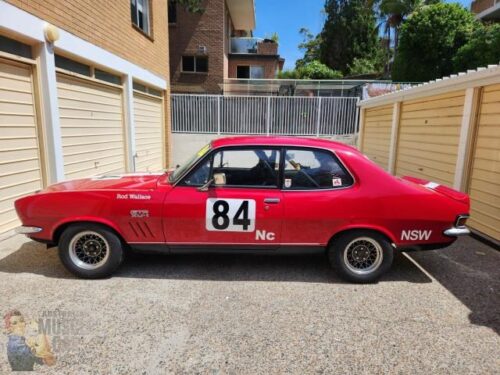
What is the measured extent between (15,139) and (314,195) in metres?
4.57

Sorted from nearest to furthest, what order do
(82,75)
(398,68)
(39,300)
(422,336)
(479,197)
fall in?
(422,336) < (39,300) < (479,197) < (82,75) < (398,68)

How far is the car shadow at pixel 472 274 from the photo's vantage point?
10.9 ft

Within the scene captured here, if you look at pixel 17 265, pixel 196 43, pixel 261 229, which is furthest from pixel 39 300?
pixel 196 43

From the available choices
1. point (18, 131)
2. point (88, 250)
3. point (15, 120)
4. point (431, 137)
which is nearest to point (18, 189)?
point (18, 131)

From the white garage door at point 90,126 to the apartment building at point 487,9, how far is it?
97.2 ft

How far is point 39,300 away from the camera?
11.0 ft

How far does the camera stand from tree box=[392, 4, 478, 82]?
67.3ft

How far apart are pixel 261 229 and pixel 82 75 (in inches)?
216

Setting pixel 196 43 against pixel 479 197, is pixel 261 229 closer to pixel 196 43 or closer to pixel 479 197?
pixel 479 197

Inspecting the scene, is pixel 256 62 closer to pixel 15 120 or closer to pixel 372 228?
pixel 15 120

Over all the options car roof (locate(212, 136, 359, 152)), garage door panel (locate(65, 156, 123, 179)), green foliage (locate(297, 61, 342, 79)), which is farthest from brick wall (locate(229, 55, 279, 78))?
car roof (locate(212, 136, 359, 152))

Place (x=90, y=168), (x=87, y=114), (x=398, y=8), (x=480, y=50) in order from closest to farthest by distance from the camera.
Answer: (x=87, y=114) < (x=90, y=168) < (x=480, y=50) < (x=398, y=8)

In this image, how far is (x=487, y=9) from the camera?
26781mm

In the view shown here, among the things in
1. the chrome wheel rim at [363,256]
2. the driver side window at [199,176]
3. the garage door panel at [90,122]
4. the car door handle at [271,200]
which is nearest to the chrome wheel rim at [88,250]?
the driver side window at [199,176]
